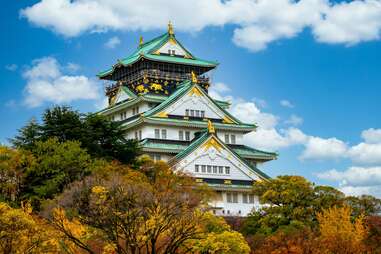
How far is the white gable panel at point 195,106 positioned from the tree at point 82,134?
17.6 m

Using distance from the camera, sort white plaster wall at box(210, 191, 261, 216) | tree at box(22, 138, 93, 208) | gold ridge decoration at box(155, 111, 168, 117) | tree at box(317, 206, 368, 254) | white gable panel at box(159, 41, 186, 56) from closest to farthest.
A: tree at box(317, 206, 368, 254), tree at box(22, 138, 93, 208), white plaster wall at box(210, 191, 261, 216), gold ridge decoration at box(155, 111, 168, 117), white gable panel at box(159, 41, 186, 56)

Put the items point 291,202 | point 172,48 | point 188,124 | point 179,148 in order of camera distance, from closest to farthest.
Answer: point 291,202, point 179,148, point 188,124, point 172,48

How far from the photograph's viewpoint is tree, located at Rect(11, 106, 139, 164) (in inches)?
2442

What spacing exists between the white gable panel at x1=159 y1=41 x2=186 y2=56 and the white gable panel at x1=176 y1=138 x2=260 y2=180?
17.8 m

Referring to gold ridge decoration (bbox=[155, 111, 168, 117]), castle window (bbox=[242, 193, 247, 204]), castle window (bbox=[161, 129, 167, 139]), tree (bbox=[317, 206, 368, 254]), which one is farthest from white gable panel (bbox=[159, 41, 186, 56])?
tree (bbox=[317, 206, 368, 254])

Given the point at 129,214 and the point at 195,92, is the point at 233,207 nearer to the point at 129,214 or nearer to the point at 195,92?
the point at 195,92

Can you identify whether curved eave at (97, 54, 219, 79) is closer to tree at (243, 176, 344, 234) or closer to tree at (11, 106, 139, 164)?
tree at (11, 106, 139, 164)

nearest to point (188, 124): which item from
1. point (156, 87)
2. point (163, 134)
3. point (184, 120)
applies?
point (184, 120)

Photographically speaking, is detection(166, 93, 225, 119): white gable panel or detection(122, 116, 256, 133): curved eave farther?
detection(166, 93, 225, 119): white gable panel

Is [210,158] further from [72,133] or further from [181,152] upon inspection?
[72,133]

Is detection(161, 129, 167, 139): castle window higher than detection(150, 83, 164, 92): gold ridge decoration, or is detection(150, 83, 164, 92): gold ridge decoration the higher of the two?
detection(150, 83, 164, 92): gold ridge decoration

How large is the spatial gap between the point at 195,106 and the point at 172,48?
10.3m

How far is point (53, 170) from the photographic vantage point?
55.7 metres

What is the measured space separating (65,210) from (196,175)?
32.7 meters
